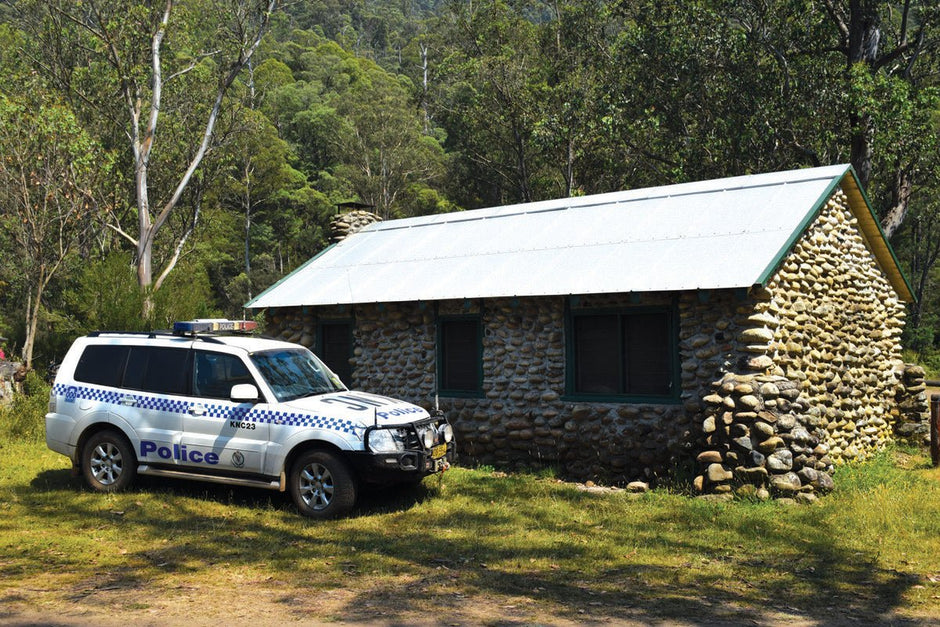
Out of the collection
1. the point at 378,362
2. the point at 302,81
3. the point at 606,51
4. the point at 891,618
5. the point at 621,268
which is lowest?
the point at 891,618

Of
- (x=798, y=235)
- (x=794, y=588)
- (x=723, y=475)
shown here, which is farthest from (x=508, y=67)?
(x=794, y=588)

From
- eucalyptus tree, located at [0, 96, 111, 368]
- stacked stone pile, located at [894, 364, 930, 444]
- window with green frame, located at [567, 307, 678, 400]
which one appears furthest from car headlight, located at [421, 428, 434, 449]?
eucalyptus tree, located at [0, 96, 111, 368]

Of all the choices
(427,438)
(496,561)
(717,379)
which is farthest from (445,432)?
(717,379)

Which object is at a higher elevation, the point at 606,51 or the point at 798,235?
the point at 606,51

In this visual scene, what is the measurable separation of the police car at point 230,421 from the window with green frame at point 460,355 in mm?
3107

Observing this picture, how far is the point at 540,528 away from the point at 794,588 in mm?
2791

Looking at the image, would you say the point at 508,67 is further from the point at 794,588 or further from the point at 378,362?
the point at 794,588

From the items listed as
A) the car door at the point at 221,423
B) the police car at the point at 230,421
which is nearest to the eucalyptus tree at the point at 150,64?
the police car at the point at 230,421

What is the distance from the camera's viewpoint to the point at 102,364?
9.78 metres

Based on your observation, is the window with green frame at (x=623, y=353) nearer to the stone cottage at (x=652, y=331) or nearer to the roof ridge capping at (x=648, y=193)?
the stone cottage at (x=652, y=331)

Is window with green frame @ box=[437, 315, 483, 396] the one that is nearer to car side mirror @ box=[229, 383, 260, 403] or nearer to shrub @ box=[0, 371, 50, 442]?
car side mirror @ box=[229, 383, 260, 403]

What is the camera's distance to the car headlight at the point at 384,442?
842 centimetres

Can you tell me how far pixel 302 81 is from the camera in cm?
6184

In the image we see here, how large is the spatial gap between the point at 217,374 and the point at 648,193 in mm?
8291
